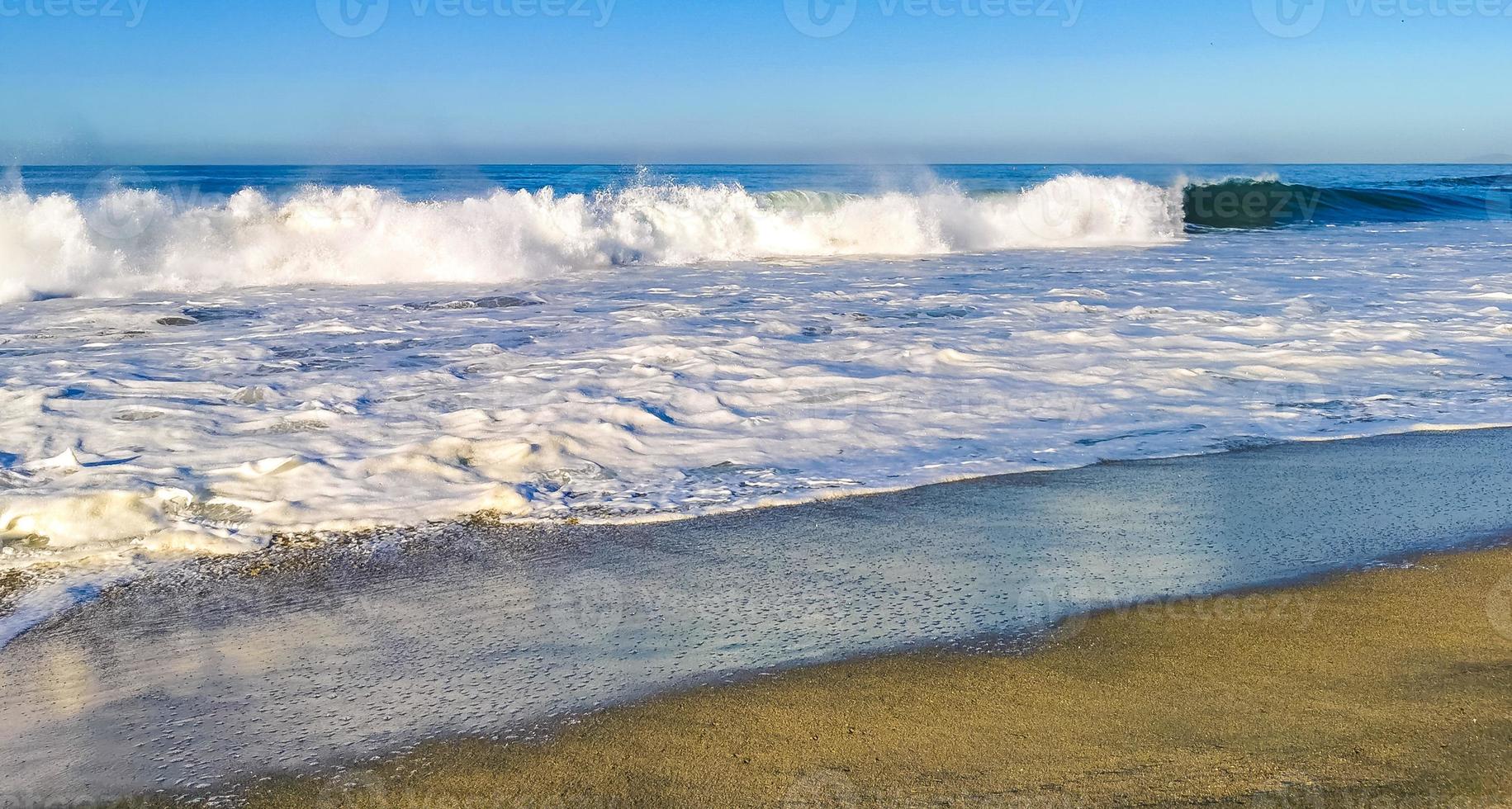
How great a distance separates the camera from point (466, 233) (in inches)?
579

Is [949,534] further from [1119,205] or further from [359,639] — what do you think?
[1119,205]

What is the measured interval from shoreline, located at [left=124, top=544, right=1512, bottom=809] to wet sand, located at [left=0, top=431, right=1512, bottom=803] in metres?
0.13

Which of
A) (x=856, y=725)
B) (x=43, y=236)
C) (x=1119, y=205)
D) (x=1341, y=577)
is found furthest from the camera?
(x=1119, y=205)

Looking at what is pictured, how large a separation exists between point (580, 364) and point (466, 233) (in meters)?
8.36

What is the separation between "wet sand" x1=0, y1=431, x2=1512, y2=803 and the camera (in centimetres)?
257

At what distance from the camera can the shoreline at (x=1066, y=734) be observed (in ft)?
7.34

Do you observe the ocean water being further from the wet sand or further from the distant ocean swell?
the wet sand

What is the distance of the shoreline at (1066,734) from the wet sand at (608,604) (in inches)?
4.9

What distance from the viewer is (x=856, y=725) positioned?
2514 millimetres

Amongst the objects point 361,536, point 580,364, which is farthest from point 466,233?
point 361,536

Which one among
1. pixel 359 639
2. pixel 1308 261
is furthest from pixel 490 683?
pixel 1308 261

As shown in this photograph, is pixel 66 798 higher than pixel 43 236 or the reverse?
the reverse

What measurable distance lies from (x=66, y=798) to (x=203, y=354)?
5.93 metres

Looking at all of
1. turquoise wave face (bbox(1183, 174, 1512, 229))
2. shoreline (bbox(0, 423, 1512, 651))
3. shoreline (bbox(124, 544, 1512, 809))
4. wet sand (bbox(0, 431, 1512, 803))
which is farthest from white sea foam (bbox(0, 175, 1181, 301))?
shoreline (bbox(124, 544, 1512, 809))
